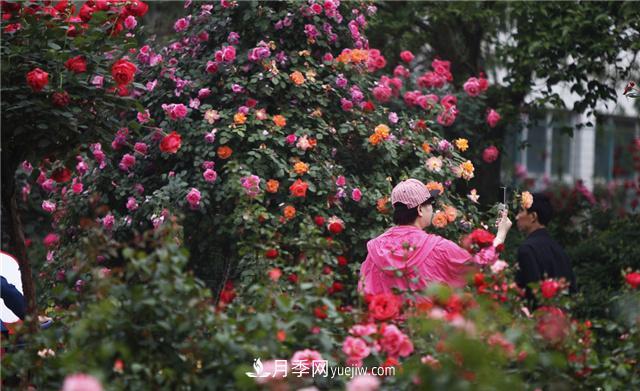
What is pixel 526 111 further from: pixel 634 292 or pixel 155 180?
pixel 634 292

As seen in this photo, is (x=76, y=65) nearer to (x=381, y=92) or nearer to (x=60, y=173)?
(x=60, y=173)

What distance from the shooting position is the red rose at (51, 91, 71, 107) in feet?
18.2

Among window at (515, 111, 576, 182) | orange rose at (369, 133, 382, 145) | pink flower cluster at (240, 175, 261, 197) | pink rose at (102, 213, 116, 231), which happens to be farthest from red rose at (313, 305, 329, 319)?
window at (515, 111, 576, 182)

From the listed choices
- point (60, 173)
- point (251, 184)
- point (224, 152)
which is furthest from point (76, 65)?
point (224, 152)

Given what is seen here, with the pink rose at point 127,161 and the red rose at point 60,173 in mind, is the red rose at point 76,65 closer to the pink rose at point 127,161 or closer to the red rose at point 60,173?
the red rose at point 60,173

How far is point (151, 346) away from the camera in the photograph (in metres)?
3.69

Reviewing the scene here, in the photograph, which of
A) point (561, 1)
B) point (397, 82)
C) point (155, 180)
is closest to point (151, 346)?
point (155, 180)

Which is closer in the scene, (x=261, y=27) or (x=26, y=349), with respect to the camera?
(x=26, y=349)

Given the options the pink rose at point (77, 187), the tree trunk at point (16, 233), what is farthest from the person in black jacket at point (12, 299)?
the pink rose at point (77, 187)

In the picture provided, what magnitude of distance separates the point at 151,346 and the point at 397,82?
5453 millimetres

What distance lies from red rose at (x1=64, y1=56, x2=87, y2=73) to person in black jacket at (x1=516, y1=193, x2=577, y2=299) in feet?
7.44

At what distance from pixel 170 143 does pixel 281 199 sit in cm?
82

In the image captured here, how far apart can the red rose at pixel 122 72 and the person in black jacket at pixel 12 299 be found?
1151mm

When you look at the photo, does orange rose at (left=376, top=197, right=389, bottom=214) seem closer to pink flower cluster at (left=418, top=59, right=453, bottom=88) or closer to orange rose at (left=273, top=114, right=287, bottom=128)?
orange rose at (left=273, top=114, right=287, bottom=128)
